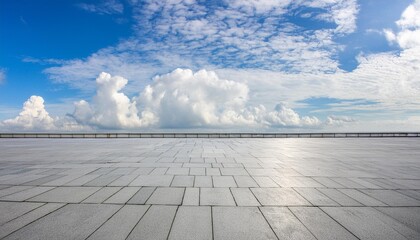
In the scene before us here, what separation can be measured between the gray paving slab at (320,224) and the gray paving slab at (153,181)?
4.17 metres

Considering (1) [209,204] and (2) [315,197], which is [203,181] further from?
(2) [315,197]

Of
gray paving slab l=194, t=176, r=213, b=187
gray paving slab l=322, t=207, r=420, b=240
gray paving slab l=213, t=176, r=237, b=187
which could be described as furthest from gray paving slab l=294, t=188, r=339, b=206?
gray paving slab l=194, t=176, r=213, b=187

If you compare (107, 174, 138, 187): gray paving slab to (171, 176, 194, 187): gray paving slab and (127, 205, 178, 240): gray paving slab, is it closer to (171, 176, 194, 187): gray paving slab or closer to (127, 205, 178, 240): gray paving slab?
(171, 176, 194, 187): gray paving slab

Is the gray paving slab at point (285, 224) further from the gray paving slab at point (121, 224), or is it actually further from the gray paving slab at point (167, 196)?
the gray paving slab at point (121, 224)

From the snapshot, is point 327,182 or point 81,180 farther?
point 81,180

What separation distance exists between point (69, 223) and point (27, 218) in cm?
111

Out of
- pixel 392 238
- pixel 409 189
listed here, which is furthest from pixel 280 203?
pixel 409 189

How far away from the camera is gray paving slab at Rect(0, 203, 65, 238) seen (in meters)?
4.21

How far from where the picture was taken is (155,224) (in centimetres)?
443

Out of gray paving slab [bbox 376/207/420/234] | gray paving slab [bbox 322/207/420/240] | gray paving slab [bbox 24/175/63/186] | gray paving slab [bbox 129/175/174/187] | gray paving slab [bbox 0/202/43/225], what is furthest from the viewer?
gray paving slab [bbox 24/175/63/186]

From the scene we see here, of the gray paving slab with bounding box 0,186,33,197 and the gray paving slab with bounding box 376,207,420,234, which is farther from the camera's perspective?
the gray paving slab with bounding box 0,186,33,197

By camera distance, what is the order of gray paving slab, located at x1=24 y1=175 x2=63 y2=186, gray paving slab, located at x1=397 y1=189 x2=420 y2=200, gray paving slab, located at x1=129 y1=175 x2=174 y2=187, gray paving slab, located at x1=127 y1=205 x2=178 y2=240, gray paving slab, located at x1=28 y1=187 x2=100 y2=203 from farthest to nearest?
gray paving slab, located at x1=24 y1=175 x2=63 y2=186 < gray paving slab, located at x1=129 y1=175 x2=174 y2=187 < gray paving slab, located at x1=397 y1=189 x2=420 y2=200 < gray paving slab, located at x1=28 y1=187 x2=100 y2=203 < gray paving slab, located at x1=127 y1=205 x2=178 y2=240

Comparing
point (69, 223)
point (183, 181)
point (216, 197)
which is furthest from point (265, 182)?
point (69, 223)

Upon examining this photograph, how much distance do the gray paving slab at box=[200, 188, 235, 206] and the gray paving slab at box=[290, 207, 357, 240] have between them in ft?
5.32
